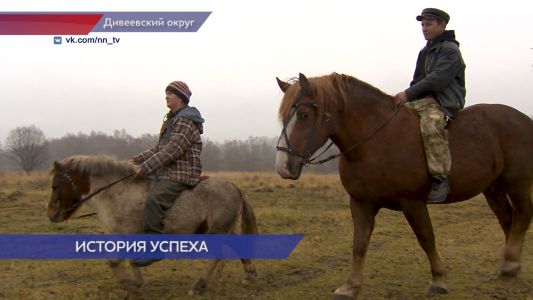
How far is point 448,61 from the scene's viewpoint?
13.9 feet

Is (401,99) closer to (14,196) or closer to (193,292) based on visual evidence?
(193,292)

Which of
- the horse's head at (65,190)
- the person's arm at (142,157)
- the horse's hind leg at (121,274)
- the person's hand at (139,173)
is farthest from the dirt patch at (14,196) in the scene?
the person's hand at (139,173)

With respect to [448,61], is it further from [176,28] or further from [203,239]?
[176,28]

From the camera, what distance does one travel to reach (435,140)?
4.07 metres

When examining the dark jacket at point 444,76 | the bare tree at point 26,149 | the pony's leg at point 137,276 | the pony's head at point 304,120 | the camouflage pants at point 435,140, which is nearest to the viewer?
the pony's head at point 304,120

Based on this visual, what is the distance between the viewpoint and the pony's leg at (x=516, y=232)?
16.0ft

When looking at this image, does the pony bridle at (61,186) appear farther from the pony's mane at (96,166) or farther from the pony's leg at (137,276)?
the pony's leg at (137,276)

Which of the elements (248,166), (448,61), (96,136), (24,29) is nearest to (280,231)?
(448,61)

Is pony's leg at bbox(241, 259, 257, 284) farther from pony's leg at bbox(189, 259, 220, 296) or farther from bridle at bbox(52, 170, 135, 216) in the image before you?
bridle at bbox(52, 170, 135, 216)

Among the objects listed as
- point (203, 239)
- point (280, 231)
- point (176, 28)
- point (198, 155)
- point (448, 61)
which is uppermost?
point (176, 28)

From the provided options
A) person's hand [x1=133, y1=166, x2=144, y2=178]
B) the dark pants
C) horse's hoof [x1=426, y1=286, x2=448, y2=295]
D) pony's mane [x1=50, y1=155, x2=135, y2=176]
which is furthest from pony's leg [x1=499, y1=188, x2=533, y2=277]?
pony's mane [x1=50, y1=155, x2=135, y2=176]

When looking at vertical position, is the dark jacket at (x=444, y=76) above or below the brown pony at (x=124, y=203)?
above

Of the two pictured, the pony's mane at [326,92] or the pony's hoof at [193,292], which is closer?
the pony's mane at [326,92]

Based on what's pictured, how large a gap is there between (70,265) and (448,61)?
19.7ft
